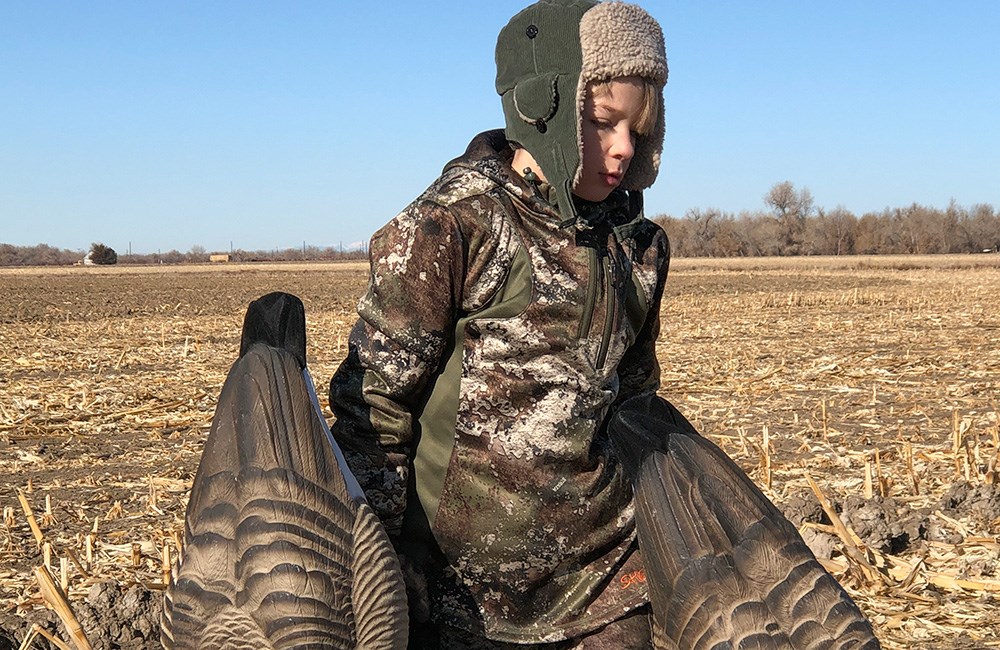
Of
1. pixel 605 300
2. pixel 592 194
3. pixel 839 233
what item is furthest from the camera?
pixel 839 233

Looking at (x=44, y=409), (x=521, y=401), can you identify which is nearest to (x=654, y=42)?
(x=521, y=401)

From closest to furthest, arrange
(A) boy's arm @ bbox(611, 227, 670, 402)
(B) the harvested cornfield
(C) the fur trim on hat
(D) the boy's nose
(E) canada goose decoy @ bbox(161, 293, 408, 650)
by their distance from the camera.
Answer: (E) canada goose decoy @ bbox(161, 293, 408, 650)
(C) the fur trim on hat
(D) the boy's nose
(A) boy's arm @ bbox(611, 227, 670, 402)
(B) the harvested cornfield

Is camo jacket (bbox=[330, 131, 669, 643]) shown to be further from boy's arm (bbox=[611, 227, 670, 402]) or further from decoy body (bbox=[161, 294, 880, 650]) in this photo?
decoy body (bbox=[161, 294, 880, 650])

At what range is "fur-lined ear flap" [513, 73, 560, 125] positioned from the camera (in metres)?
2.58

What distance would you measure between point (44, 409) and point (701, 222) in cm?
7709

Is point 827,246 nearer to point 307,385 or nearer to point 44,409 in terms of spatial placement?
point 44,409

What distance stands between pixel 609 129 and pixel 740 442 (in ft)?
18.2

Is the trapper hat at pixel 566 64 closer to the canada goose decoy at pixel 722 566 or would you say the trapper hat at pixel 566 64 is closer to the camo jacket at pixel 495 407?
the camo jacket at pixel 495 407

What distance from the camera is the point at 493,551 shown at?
262 cm

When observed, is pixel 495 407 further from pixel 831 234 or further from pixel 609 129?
pixel 831 234

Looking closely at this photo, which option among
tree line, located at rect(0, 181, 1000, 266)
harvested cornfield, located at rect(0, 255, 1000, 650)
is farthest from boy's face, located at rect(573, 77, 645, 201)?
tree line, located at rect(0, 181, 1000, 266)

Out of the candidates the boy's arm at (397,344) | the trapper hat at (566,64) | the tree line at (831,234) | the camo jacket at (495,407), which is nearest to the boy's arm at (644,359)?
the camo jacket at (495,407)

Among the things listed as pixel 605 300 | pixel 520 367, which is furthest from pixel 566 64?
pixel 520 367

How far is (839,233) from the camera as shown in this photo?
265 ft
